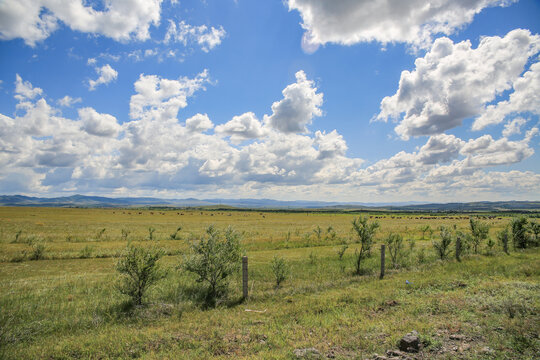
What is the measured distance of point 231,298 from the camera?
508 inches

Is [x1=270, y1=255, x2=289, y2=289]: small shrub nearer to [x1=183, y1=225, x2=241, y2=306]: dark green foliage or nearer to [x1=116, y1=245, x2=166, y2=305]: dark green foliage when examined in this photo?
[x1=183, y1=225, x2=241, y2=306]: dark green foliage

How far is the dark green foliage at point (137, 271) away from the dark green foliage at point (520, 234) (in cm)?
3508

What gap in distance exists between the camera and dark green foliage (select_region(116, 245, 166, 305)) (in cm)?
1188

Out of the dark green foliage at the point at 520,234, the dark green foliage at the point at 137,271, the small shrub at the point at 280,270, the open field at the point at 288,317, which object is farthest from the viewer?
the dark green foliage at the point at 520,234

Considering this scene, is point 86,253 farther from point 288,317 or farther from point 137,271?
point 288,317

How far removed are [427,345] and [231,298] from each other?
8637 millimetres

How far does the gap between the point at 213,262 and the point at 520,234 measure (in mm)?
33069

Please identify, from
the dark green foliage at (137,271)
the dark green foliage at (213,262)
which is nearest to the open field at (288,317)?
the dark green foliage at (137,271)

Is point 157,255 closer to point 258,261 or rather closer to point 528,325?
point 258,261

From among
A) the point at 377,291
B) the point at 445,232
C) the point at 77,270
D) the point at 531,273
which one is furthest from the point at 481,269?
the point at 77,270

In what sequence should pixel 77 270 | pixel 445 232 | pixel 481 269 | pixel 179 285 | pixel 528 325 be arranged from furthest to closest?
pixel 445 232
pixel 77 270
pixel 481 269
pixel 179 285
pixel 528 325

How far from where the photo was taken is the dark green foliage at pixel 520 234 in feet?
89.0

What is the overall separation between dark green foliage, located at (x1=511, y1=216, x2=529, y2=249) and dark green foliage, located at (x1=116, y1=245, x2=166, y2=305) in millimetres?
35081

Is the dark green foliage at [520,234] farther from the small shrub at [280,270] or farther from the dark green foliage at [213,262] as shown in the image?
the dark green foliage at [213,262]
